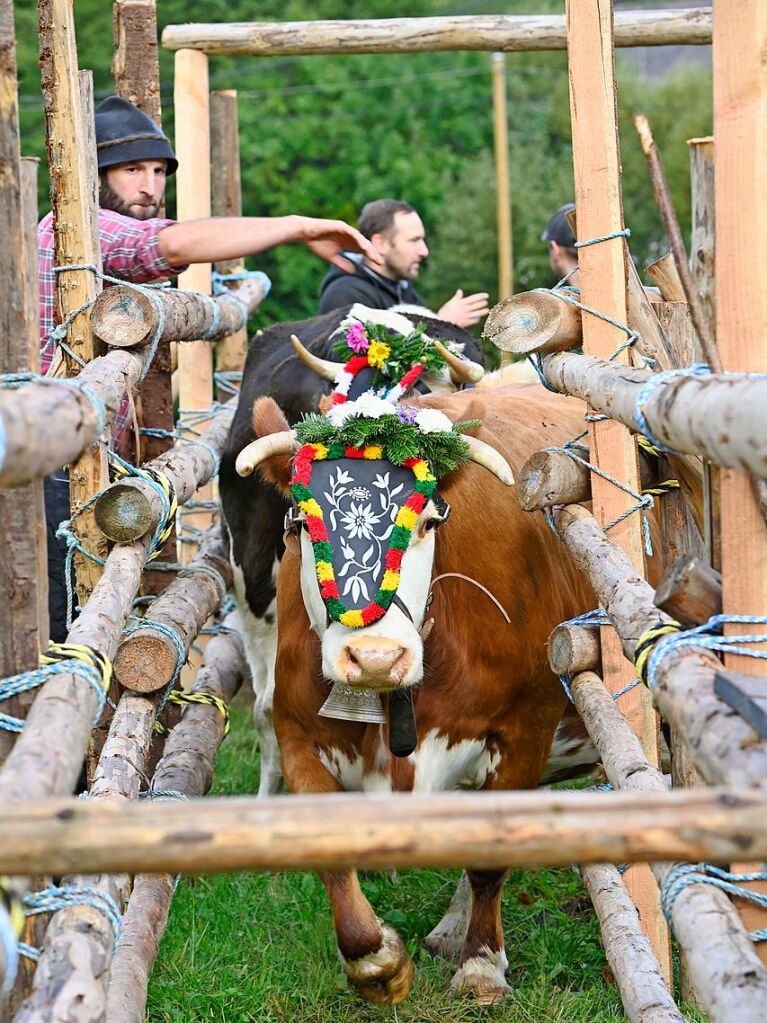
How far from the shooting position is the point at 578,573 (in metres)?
5.07

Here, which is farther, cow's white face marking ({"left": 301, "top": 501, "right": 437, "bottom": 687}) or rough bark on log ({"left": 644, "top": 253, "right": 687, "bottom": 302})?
rough bark on log ({"left": 644, "top": 253, "right": 687, "bottom": 302})

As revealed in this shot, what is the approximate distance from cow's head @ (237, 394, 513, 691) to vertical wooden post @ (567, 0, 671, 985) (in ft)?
1.46

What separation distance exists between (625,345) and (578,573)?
131cm

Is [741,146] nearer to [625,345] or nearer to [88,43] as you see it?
[625,345]

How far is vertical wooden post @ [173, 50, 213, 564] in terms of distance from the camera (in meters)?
7.33

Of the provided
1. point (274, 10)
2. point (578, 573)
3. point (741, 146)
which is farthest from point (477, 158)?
point (741, 146)

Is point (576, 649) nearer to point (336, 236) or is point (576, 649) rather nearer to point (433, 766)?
point (433, 766)

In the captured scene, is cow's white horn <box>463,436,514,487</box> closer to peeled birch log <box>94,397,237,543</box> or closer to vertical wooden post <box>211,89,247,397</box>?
peeled birch log <box>94,397,237,543</box>

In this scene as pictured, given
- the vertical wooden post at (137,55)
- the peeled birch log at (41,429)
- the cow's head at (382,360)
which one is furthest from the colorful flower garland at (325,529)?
the vertical wooden post at (137,55)

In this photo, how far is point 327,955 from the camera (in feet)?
15.3

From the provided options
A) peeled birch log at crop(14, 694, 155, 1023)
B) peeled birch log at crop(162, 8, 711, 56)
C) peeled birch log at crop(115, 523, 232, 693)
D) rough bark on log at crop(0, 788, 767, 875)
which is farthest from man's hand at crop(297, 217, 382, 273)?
rough bark on log at crop(0, 788, 767, 875)

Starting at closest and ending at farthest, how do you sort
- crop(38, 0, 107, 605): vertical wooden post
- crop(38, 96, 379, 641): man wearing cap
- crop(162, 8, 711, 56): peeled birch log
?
crop(38, 0, 107, 605): vertical wooden post < crop(38, 96, 379, 641): man wearing cap < crop(162, 8, 711, 56): peeled birch log

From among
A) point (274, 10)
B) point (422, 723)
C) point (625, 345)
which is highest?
point (274, 10)

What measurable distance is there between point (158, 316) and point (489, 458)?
3.65ft
